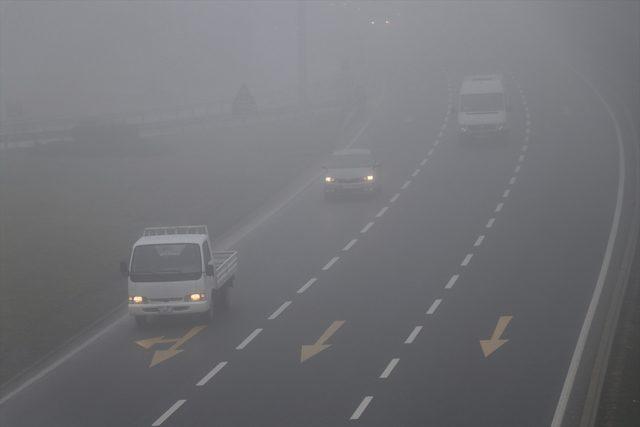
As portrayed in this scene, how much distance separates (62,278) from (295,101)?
149 feet

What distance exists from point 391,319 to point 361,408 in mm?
6607

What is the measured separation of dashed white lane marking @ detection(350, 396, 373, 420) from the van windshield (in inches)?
1319

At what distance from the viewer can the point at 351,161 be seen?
4144cm

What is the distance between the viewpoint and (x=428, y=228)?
3512cm

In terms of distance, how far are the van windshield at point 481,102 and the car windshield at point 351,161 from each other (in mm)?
10510

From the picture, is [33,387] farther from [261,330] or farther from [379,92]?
[379,92]

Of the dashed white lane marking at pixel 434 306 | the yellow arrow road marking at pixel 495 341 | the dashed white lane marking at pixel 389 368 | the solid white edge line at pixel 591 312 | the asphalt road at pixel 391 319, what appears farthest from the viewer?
the dashed white lane marking at pixel 434 306

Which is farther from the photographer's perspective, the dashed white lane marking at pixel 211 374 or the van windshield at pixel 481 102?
the van windshield at pixel 481 102

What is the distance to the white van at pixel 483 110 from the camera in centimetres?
5016

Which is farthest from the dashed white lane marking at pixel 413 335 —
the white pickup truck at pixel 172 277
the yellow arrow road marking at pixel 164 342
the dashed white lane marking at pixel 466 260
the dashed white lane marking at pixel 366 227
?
the dashed white lane marking at pixel 366 227

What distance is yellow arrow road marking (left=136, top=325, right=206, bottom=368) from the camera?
22.6 metres

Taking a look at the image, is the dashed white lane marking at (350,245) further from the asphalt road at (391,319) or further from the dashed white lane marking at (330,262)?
the dashed white lane marking at (330,262)

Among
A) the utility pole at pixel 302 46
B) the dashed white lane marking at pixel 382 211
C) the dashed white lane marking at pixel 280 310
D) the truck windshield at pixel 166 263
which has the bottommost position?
the dashed white lane marking at pixel 382 211

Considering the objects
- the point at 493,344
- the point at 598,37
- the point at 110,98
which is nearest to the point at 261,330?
the point at 493,344
